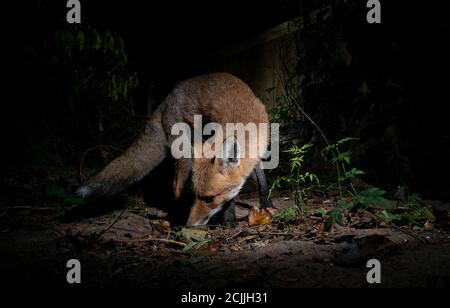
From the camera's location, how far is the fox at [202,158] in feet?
13.0

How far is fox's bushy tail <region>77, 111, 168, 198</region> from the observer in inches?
164

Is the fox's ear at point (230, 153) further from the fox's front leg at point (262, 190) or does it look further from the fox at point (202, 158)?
the fox's front leg at point (262, 190)

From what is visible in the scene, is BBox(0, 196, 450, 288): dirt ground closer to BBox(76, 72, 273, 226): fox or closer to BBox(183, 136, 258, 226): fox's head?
BBox(183, 136, 258, 226): fox's head

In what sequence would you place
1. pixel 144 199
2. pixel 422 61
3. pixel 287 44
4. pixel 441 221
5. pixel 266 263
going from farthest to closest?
pixel 287 44, pixel 144 199, pixel 422 61, pixel 441 221, pixel 266 263

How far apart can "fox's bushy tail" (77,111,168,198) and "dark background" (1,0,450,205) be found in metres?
1.01

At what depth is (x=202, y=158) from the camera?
419 centimetres

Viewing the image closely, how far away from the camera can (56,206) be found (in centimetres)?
425

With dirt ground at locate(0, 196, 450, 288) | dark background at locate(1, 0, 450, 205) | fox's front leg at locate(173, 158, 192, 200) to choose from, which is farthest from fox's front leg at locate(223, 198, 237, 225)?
dark background at locate(1, 0, 450, 205)

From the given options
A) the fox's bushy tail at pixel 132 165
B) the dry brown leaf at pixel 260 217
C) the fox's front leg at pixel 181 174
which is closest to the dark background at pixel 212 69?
the fox's bushy tail at pixel 132 165

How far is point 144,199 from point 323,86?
289 centimetres

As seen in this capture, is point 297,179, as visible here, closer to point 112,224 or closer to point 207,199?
point 207,199
